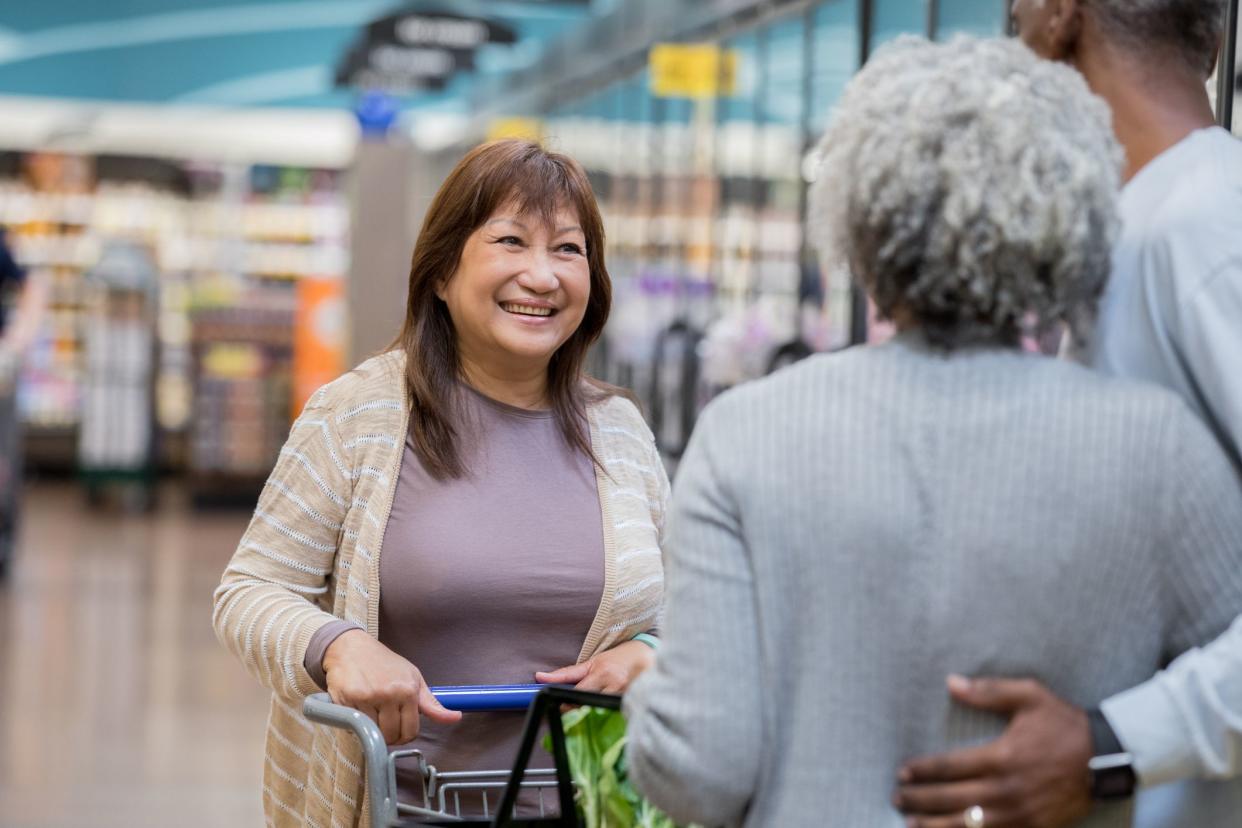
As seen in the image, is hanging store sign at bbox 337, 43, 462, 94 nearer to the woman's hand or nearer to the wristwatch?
the woman's hand

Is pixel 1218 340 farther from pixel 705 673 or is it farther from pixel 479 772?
pixel 479 772

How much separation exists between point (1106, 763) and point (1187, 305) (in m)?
0.44

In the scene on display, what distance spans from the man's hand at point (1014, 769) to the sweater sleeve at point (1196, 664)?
0.16ft

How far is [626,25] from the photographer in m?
9.49

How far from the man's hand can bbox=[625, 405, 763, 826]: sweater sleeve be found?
0.15m

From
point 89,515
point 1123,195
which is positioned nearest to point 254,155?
point 89,515

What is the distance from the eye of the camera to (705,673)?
1.38 metres

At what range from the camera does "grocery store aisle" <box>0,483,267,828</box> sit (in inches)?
207

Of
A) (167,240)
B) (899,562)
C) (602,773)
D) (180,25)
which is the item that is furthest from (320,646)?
(167,240)

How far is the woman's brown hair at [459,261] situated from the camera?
90.0 inches

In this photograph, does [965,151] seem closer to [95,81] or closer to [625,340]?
[625,340]

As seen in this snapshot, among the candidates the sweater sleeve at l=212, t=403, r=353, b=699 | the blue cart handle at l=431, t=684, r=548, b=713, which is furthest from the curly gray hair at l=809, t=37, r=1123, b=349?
the sweater sleeve at l=212, t=403, r=353, b=699

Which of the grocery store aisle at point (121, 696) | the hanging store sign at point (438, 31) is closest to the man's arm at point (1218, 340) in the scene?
the grocery store aisle at point (121, 696)

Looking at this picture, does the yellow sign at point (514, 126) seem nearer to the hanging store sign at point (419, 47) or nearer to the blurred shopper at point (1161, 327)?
the hanging store sign at point (419, 47)
